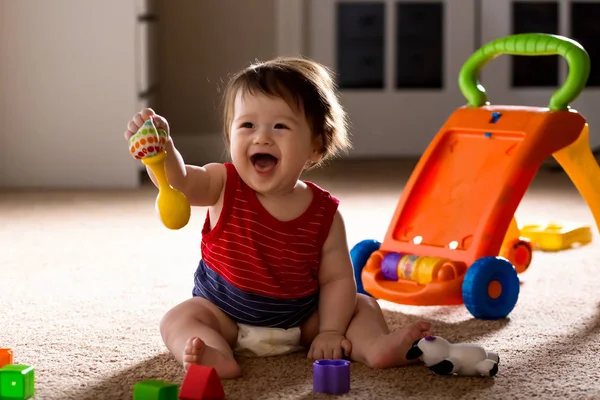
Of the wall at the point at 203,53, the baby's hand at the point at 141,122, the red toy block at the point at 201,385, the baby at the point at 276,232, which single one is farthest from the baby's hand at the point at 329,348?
the wall at the point at 203,53

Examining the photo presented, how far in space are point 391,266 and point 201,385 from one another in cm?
56

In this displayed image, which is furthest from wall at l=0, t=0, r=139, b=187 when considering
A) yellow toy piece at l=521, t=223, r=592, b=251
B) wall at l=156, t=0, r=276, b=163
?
yellow toy piece at l=521, t=223, r=592, b=251

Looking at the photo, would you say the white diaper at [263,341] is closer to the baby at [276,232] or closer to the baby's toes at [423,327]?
the baby at [276,232]

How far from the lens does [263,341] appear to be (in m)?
1.20

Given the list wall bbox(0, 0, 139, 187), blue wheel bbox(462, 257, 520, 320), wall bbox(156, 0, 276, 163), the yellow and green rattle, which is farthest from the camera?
wall bbox(156, 0, 276, 163)

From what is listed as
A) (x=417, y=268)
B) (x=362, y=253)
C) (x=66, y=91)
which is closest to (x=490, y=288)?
(x=417, y=268)

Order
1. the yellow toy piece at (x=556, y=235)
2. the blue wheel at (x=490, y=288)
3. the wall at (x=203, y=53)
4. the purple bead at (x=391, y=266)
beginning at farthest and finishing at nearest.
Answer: the wall at (x=203, y=53) → the yellow toy piece at (x=556, y=235) → the purple bead at (x=391, y=266) → the blue wheel at (x=490, y=288)

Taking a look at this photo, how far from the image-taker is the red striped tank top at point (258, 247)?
3.98 ft

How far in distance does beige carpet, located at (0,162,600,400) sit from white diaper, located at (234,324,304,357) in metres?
0.02

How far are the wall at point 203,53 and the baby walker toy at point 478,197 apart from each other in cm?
Answer: 170

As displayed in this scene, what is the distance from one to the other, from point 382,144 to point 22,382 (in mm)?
2484

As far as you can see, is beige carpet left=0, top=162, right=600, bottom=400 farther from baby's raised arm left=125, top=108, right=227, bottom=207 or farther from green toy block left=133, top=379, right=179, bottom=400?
baby's raised arm left=125, top=108, right=227, bottom=207

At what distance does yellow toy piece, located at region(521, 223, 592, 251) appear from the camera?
192 centimetres

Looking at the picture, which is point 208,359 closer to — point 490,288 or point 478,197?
point 490,288
